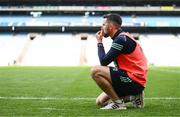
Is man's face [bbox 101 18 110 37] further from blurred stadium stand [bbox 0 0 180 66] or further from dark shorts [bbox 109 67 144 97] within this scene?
blurred stadium stand [bbox 0 0 180 66]

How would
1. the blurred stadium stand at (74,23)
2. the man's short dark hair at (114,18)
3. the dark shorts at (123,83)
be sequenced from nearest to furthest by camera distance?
1. the dark shorts at (123,83)
2. the man's short dark hair at (114,18)
3. the blurred stadium stand at (74,23)

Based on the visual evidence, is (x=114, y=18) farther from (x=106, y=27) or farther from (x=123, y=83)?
(x=123, y=83)

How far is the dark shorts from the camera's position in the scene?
7.77m

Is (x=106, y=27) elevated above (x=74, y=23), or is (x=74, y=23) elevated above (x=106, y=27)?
(x=106, y=27)

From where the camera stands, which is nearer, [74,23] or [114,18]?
[114,18]

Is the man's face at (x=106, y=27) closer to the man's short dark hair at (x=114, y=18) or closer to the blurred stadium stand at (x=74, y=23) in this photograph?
the man's short dark hair at (x=114, y=18)

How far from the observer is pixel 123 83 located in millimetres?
7812

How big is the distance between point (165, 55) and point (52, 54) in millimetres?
12169

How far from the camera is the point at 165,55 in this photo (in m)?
52.9

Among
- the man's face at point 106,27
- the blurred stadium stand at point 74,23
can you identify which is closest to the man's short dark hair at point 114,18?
the man's face at point 106,27

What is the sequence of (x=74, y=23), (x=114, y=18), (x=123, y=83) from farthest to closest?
1. (x=74, y=23)
2. (x=114, y=18)
3. (x=123, y=83)

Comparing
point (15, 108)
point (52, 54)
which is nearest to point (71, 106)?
point (15, 108)

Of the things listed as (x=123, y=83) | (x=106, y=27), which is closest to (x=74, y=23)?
(x=106, y=27)

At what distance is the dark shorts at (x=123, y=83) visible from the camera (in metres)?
7.77
